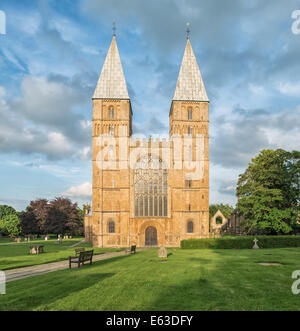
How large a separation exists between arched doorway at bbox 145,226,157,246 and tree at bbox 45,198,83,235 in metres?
24.5

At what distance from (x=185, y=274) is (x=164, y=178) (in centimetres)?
2797

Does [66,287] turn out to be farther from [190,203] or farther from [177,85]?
[177,85]

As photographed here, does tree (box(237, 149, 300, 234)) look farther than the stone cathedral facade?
No

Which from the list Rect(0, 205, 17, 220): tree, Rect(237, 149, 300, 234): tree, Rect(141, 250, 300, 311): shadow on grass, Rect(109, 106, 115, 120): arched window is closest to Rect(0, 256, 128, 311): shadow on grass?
Rect(141, 250, 300, 311): shadow on grass

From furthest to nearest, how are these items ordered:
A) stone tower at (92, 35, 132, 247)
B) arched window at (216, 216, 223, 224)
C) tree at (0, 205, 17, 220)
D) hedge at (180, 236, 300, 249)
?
tree at (0, 205, 17, 220), arched window at (216, 216, 223, 224), stone tower at (92, 35, 132, 247), hedge at (180, 236, 300, 249)

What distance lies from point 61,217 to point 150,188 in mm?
26683

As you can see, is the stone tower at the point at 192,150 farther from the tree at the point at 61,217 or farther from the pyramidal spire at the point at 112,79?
the tree at the point at 61,217

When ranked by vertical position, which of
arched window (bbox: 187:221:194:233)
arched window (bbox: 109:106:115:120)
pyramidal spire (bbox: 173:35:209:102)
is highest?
pyramidal spire (bbox: 173:35:209:102)

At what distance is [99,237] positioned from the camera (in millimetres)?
38781

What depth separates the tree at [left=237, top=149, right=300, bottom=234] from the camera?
33500mm

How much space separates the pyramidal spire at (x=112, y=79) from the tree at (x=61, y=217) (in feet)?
92.4

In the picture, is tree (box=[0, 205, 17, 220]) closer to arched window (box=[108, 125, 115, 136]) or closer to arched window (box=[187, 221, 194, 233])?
arched window (box=[108, 125, 115, 136])

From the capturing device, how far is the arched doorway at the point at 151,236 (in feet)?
130

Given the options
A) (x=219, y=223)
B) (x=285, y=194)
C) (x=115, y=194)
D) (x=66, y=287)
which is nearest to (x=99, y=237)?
(x=115, y=194)
